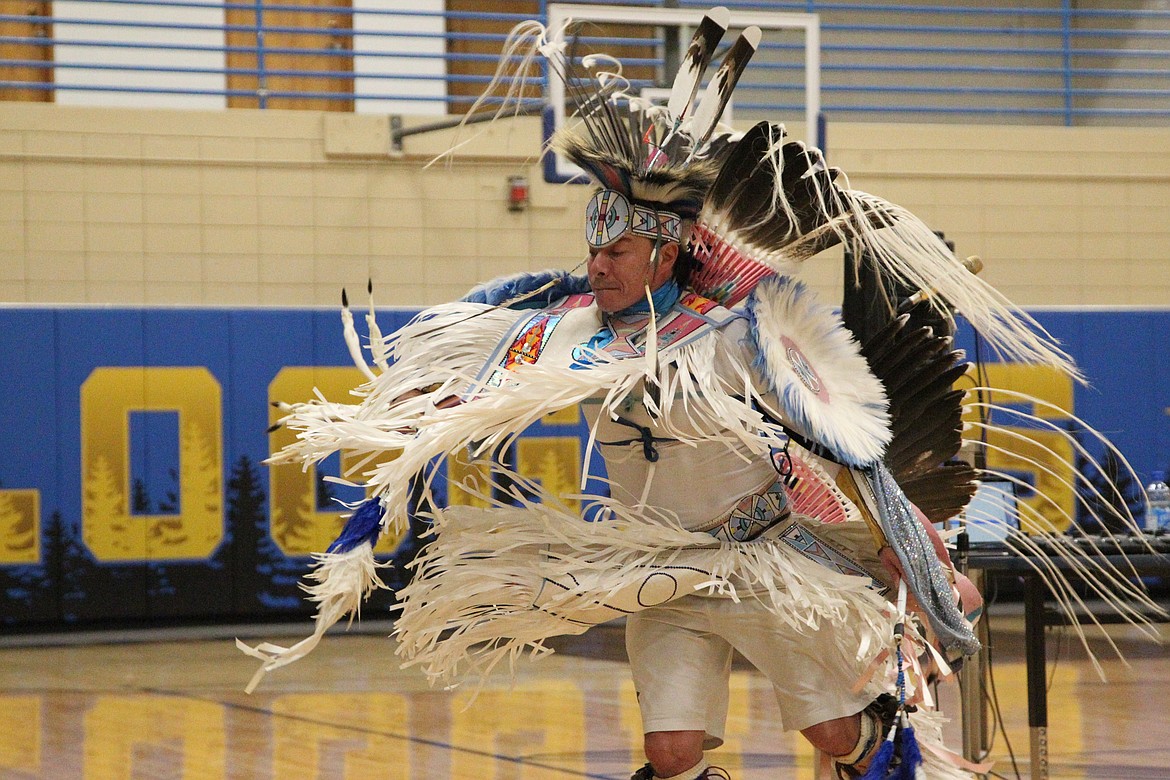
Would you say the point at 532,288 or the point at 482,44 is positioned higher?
the point at 482,44

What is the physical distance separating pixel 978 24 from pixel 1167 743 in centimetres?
616

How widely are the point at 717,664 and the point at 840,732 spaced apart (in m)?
0.25

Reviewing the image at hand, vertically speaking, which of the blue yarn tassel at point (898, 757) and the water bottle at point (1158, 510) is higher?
the water bottle at point (1158, 510)

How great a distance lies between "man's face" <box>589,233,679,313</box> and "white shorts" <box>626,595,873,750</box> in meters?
0.55

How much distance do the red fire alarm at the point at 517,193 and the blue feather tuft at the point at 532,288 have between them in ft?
17.2

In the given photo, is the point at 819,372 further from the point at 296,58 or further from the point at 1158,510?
the point at 296,58

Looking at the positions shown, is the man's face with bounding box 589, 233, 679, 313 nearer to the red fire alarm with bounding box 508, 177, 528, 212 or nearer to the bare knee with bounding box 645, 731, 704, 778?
the bare knee with bounding box 645, 731, 704, 778

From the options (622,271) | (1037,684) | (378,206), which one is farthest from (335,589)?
(378,206)

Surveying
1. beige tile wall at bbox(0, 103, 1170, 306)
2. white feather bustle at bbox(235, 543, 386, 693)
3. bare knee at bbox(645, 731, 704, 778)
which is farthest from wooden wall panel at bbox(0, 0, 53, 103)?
bare knee at bbox(645, 731, 704, 778)

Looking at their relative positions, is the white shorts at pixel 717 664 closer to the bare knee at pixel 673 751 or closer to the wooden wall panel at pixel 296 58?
the bare knee at pixel 673 751

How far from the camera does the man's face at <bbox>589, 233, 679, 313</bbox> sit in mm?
2609

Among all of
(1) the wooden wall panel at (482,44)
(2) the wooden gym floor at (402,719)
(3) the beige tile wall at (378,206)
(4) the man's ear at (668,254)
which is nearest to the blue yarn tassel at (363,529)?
(4) the man's ear at (668,254)

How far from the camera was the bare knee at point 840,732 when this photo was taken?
2.58 m

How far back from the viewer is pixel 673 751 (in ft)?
8.27
